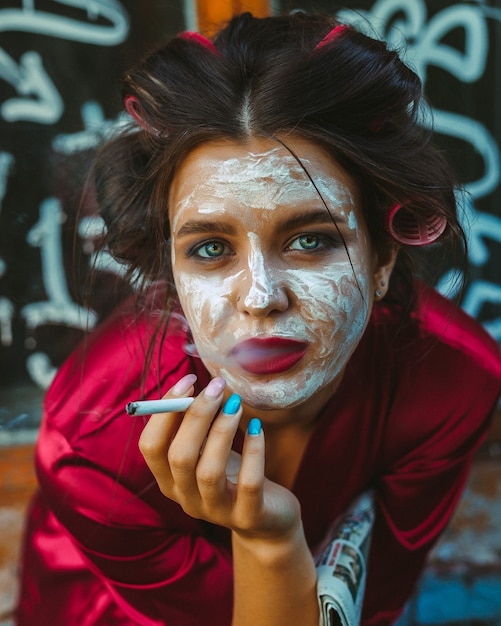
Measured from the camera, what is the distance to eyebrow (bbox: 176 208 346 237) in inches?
40.3

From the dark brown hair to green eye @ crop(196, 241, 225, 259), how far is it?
13cm

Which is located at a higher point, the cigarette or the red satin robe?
the cigarette

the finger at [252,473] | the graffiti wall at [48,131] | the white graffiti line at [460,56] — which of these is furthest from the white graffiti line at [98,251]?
the white graffiti line at [460,56]

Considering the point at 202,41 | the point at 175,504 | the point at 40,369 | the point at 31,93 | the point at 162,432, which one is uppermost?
the point at 202,41

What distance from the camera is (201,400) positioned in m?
0.97

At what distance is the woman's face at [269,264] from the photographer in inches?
39.8

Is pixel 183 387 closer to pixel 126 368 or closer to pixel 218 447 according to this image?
pixel 218 447

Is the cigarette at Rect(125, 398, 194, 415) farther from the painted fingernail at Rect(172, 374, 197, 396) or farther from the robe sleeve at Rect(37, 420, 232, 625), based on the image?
the robe sleeve at Rect(37, 420, 232, 625)

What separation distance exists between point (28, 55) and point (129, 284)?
85 cm

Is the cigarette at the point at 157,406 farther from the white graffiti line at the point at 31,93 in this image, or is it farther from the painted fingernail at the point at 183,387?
the white graffiti line at the point at 31,93

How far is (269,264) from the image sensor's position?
102 centimetres

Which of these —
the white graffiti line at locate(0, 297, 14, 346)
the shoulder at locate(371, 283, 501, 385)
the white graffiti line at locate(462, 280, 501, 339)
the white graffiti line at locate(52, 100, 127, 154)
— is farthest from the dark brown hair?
the white graffiti line at locate(462, 280, 501, 339)

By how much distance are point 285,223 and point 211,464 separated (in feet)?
1.19

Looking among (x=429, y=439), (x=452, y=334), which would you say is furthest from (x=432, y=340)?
(x=429, y=439)
